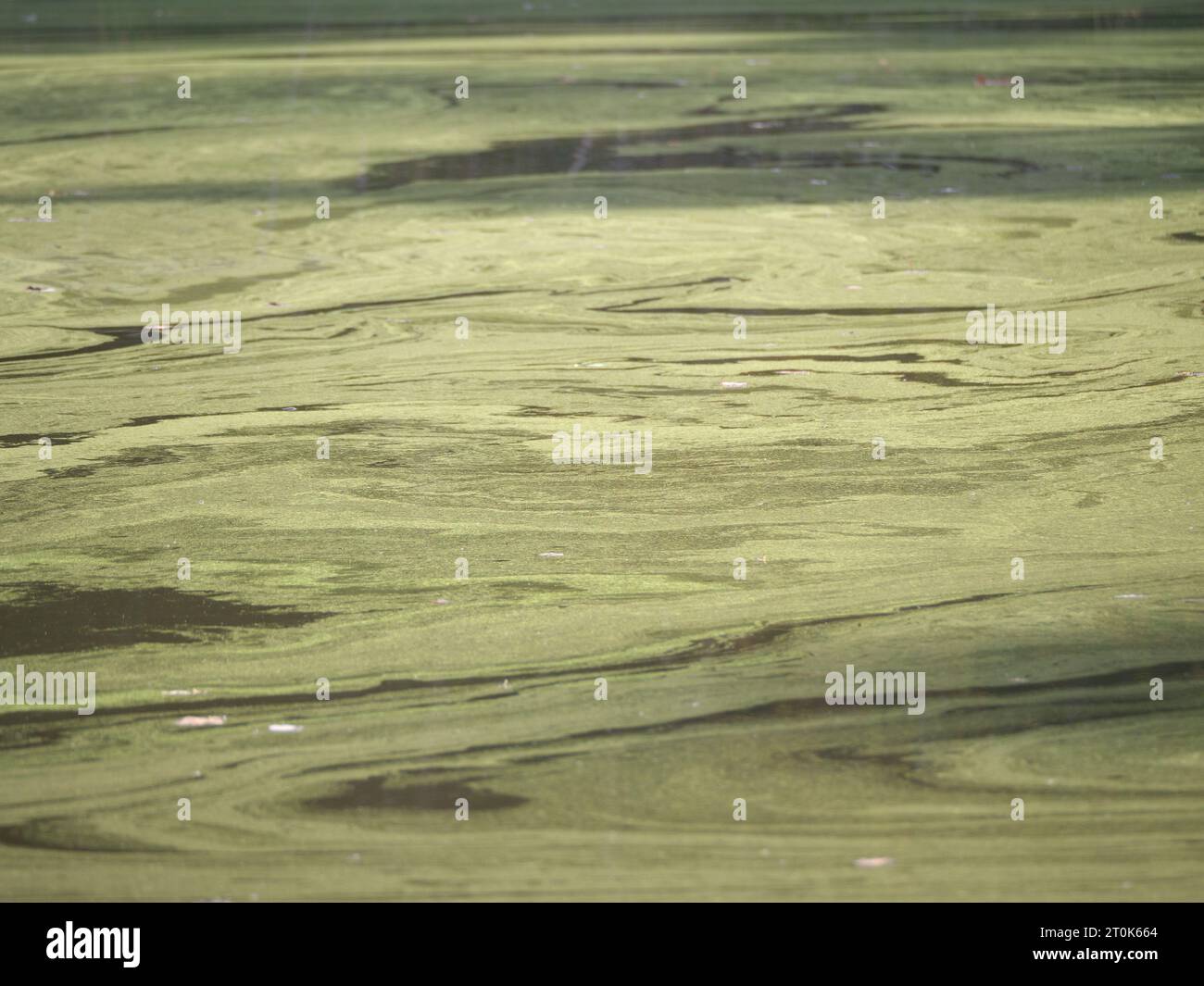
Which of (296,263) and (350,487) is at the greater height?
(296,263)

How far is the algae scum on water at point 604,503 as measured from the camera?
0.84 m

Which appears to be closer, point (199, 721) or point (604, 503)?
point (199, 721)

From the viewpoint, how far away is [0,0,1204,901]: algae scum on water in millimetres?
841

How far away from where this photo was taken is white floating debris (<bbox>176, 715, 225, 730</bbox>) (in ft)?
3.08

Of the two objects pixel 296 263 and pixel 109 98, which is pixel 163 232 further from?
pixel 109 98

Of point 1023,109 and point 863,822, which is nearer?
point 863,822

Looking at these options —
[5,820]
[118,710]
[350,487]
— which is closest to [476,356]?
[350,487]

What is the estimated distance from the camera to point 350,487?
1292 mm

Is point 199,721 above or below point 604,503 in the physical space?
below

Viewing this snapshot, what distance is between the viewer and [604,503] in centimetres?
125

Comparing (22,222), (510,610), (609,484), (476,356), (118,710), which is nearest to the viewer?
(118,710)

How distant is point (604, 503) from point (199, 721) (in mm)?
417

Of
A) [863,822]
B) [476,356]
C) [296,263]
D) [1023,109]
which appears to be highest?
[1023,109]

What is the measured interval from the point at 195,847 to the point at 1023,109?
2236 mm
